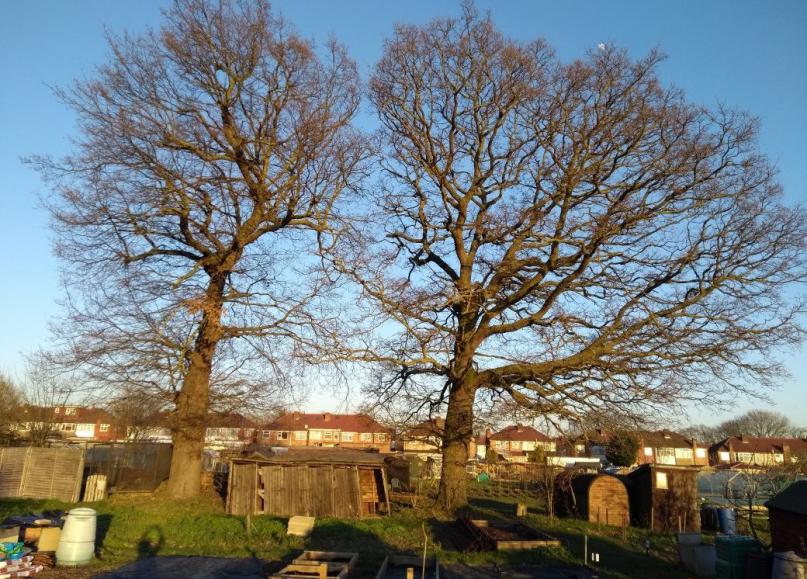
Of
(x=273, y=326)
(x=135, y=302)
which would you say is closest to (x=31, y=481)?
(x=135, y=302)

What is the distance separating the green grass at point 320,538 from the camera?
1327 centimetres

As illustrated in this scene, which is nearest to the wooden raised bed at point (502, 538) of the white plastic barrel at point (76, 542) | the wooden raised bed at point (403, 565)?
the wooden raised bed at point (403, 565)

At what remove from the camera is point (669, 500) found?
20.3 m

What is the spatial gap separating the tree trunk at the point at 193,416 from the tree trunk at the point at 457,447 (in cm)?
757

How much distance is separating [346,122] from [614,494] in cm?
1565

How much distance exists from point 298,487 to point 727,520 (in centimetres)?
1419

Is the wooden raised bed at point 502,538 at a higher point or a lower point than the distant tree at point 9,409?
lower

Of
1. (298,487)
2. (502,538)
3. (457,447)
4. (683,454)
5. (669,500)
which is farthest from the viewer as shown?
(683,454)

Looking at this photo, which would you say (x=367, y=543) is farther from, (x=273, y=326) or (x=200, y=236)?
(x=200, y=236)

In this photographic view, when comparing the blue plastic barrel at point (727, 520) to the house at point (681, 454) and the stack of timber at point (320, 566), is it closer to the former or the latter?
the stack of timber at point (320, 566)

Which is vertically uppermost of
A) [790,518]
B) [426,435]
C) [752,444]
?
[752,444]

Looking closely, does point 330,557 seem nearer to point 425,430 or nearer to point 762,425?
point 425,430

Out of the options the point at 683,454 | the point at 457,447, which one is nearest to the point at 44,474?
the point at 457,447

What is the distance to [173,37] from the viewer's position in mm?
18344
